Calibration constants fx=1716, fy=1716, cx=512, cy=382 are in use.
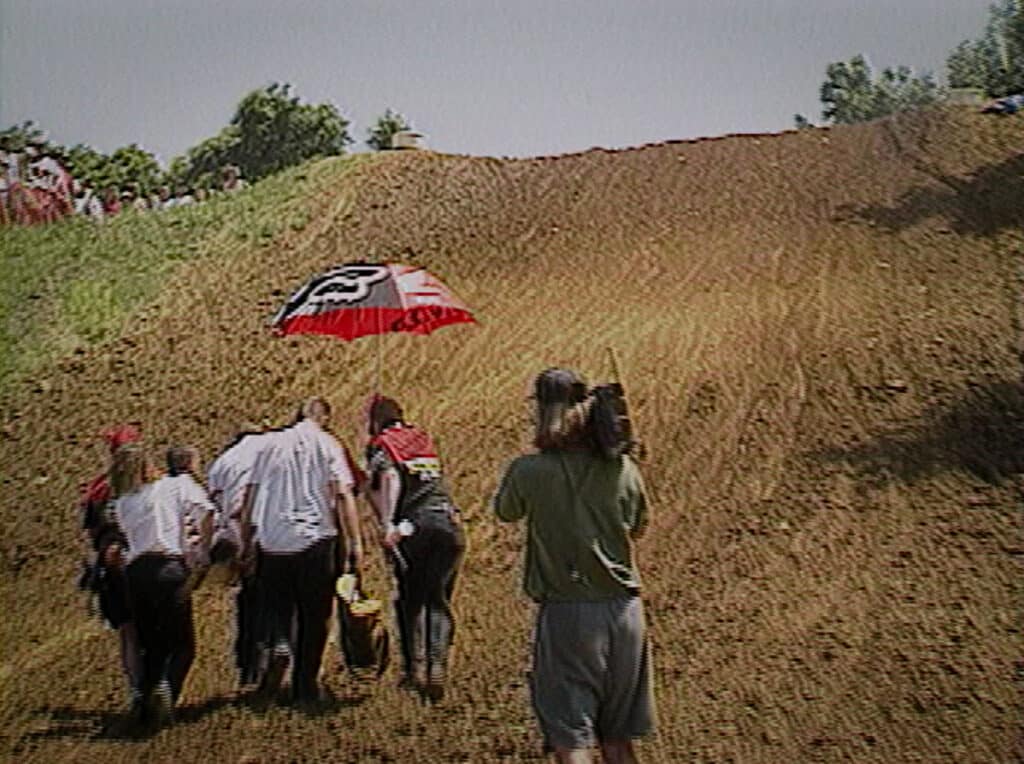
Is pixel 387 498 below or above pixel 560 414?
below

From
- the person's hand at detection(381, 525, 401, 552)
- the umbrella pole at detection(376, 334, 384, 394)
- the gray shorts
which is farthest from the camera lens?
the umbrella pole at detection(376, 334, 384, 394)

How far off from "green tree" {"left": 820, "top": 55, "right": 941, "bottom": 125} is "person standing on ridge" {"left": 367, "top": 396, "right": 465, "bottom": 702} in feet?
12.6

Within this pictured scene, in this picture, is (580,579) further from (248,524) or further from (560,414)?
(248,524)

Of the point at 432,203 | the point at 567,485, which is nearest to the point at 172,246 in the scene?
the point at 432,203

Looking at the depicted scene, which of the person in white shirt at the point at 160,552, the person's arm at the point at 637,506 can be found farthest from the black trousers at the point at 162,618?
the person's arm at the point at 637,506

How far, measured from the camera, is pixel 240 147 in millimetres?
15820

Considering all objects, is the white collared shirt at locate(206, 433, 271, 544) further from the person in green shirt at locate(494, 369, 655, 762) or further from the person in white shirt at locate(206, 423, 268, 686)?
the person in green shirt at locate(494, 369, 655, 762)

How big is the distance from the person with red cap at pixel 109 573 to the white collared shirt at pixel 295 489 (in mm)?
589

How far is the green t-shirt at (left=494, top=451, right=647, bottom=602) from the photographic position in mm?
4934

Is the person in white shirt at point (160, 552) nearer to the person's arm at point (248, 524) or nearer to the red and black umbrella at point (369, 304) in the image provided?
the person's arm at point (248, 524)

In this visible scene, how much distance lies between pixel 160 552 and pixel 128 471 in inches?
13.5

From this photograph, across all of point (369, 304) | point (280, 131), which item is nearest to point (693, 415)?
point (369, 304)

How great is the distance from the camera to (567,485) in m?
4.98

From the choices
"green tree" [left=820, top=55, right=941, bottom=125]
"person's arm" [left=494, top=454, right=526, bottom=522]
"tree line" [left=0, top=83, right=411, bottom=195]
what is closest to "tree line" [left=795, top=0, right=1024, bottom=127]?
"green tree" [left=820, top=55, right=941, bottom=125]
